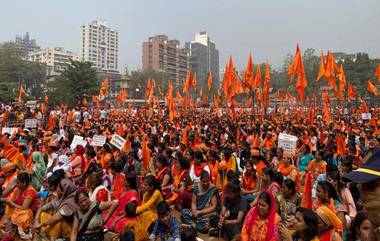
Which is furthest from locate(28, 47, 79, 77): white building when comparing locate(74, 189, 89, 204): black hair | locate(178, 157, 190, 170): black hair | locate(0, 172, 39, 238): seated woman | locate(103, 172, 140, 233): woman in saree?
locate(74, 189, 89, 204): black hair

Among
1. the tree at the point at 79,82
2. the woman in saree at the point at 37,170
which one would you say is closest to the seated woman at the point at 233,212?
the woman in saree at the point at 37,170

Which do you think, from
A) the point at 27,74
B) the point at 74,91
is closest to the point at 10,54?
the point at 27,74

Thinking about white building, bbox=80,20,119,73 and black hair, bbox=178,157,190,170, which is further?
white building, bbox=80,20,119,73

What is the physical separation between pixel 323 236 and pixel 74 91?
3451 centimetres

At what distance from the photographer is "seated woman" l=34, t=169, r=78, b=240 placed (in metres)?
4.48

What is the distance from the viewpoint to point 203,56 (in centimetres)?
12650

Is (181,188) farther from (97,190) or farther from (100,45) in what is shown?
(100,45)

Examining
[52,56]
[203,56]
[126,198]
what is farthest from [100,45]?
[126,198]

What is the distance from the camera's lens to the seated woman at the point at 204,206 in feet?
18.6

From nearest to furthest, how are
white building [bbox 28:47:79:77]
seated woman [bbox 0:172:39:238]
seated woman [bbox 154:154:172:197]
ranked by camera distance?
seated woman [bbox 0:172:39:238]
seated woman [bbox 154:154:172:197]
white building [bbox 28:47:79:77]

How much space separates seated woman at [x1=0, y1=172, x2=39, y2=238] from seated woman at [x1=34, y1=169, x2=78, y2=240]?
0.69m

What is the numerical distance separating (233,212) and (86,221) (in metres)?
1.97

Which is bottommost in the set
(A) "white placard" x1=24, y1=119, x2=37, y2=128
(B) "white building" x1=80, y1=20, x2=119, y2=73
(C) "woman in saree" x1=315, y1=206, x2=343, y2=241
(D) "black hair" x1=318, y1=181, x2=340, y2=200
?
(C) "woman in saree" x1=315, y1=206, x2=343, y2=241

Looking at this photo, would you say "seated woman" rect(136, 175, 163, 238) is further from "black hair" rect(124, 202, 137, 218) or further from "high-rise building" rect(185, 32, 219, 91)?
"high-rise building" rect(185, 32, 219, 91)
